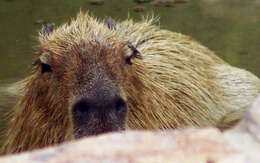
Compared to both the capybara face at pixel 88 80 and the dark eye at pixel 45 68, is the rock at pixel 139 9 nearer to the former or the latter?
the capybara face at pixel 88 80

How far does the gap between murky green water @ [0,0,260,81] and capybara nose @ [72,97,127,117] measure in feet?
8.21

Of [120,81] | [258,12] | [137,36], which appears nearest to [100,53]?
[120,81]

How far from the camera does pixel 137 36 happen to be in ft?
12.6

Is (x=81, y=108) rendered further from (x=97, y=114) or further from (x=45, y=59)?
(x=45, y=59)

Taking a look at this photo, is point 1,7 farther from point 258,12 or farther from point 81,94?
point 81,94

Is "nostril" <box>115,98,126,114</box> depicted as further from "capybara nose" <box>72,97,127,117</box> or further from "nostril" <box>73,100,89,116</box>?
"nostril" <box>73,100,89,116</box>

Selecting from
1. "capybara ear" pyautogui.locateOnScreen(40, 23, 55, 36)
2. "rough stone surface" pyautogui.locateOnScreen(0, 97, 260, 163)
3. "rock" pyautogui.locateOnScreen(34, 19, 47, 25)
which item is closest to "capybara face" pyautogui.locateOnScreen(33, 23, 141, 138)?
"capybara ear" pyautogui.locateOnScreen(40, 23, 55, 36)

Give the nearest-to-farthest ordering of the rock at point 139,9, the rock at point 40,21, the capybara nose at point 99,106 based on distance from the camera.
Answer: the capybara nose at point 99,106, the rock at point 40,21, the rock at point 139,9

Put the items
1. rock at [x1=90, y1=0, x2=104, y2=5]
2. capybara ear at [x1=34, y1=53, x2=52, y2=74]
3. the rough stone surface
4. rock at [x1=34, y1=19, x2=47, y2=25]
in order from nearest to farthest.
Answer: the rough stone surface → capybara ear at [x1=34, y1=53, x2=52, y2=74] → rock at [x1=34, y1=19, x2=47, y2=25] → rock at [x1=90, y1=0, x2=104, y2=5]

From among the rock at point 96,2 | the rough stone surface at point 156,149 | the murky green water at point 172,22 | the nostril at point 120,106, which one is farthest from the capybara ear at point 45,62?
the rock at point 96,2

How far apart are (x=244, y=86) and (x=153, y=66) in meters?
0.93

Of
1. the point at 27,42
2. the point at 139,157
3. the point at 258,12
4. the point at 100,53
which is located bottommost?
the point at 27,42

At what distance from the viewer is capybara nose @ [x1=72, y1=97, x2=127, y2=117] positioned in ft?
8.11

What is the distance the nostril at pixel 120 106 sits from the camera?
99.4 inches
